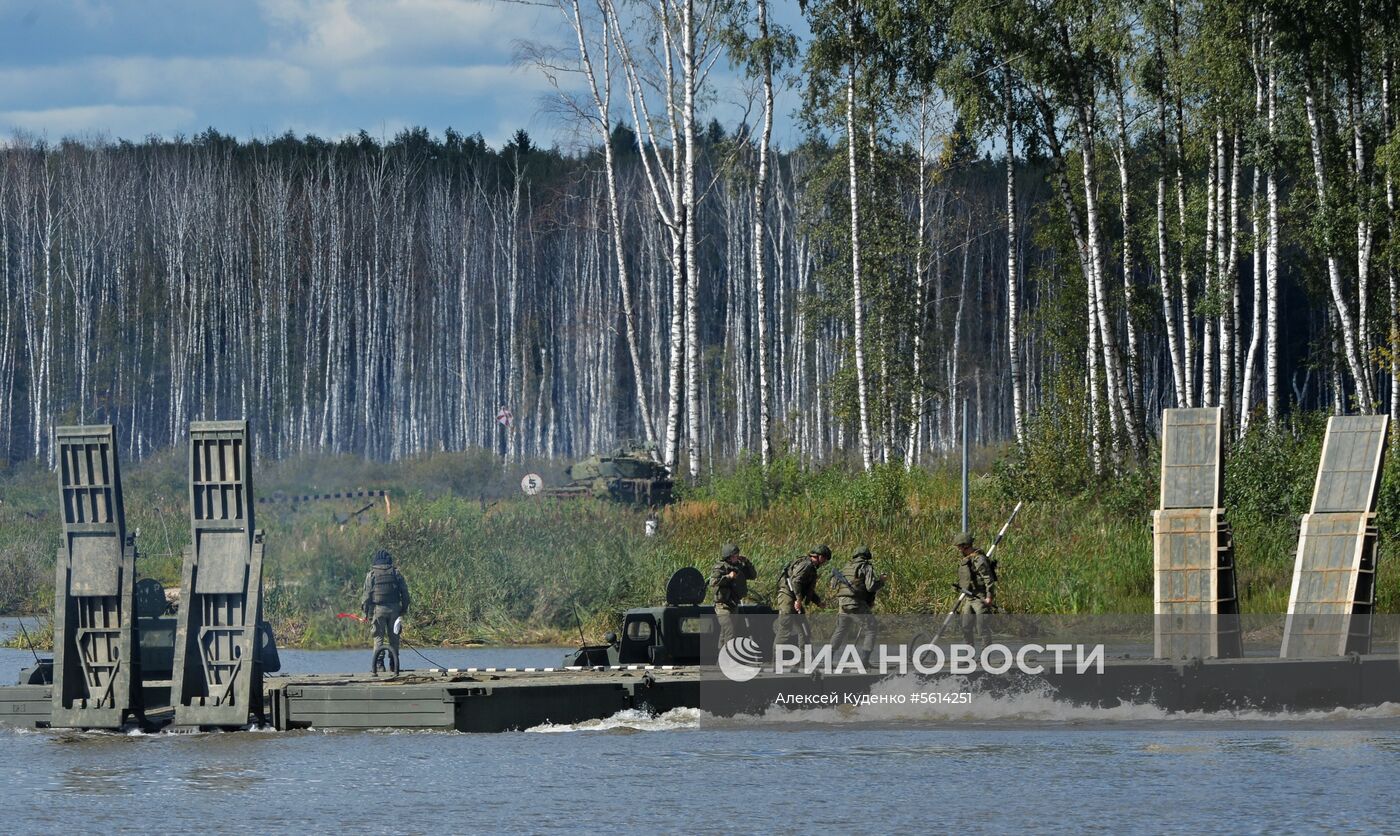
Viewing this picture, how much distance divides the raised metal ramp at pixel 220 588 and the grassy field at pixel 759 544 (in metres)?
10.5

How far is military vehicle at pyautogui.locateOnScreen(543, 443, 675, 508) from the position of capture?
40.9m

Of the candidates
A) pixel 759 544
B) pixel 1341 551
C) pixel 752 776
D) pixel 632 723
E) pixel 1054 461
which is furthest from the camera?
pixel 1054 461

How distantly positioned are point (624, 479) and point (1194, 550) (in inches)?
810

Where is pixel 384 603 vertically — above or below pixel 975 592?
below

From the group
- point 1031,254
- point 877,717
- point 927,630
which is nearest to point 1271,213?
point 927,630

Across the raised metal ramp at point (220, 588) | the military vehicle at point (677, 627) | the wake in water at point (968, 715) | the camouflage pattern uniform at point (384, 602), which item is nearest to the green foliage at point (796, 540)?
the camouflage pattern uniform at point (384, 602)

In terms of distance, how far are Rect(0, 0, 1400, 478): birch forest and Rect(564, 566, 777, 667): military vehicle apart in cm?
1524

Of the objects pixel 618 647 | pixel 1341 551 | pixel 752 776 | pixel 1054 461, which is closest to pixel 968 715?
pixel 618 647

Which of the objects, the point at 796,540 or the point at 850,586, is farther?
the point at 796,540

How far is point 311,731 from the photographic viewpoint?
846 inches

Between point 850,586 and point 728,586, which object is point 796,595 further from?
point 728,586

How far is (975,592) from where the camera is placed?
2239cm

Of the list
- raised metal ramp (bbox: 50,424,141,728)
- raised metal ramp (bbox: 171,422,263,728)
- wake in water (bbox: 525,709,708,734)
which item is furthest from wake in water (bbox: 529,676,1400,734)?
raised metal ramp (bbox: 50,424,141,728)

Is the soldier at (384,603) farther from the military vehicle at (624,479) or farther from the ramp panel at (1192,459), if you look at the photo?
the military vehicle at (624,479)
